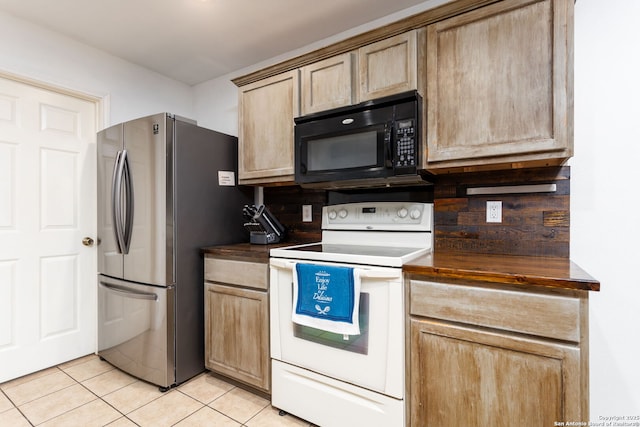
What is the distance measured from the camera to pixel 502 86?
1458 mm

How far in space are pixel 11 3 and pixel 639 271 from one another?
3845 mm

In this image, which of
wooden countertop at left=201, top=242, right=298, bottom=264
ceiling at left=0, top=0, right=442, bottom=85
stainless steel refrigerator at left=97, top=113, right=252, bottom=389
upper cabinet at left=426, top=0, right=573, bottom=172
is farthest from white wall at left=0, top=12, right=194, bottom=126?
upper cabinet at left=426, top=0, right=573, bottom=172

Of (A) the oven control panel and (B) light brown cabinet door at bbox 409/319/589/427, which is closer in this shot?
(B) light brown cabinet door at bbox 409/319/589/427

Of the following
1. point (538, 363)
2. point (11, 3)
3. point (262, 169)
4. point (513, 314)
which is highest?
point (11, 3)

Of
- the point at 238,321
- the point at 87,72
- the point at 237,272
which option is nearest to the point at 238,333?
the point at 238,321

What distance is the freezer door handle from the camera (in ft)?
6.64

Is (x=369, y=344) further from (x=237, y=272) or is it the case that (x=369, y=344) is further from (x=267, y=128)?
(x=267, y=128)

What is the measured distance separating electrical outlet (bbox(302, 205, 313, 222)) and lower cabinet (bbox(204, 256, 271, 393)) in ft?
2.26

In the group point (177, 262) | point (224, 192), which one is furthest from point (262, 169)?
point (177, 262)

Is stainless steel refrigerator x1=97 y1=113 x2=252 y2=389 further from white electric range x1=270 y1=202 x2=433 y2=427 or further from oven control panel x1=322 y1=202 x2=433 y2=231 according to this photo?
oven control panel x1=322 y1=202 x2=433 y2=231

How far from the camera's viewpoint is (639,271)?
1480 mm

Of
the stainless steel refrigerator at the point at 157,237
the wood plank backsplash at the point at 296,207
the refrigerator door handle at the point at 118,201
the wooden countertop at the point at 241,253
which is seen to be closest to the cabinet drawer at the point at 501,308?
the wooden countertop at the point at 241,253

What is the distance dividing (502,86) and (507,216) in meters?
0.69

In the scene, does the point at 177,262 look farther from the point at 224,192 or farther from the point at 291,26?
the point at 291,26
